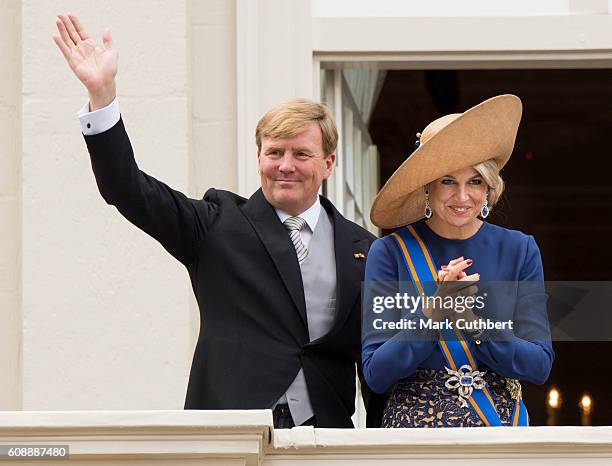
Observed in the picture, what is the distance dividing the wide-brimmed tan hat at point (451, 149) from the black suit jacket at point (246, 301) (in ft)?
0.89

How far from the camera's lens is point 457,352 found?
405 centimetres

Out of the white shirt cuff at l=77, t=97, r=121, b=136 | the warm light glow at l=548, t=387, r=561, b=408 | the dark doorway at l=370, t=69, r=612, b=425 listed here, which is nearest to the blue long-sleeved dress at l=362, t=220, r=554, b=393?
the white shirt cuff at l=77, t=97, r=121, b=136

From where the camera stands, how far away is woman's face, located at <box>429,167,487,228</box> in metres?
4.17

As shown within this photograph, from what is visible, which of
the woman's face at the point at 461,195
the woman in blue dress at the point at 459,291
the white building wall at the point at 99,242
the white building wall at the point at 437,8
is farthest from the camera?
the white building wall at the point at 437,8

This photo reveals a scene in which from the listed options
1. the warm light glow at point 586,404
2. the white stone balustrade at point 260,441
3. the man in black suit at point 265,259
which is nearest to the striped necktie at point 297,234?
the man in black suit at point 265,259

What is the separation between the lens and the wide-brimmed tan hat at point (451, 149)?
4.18 m

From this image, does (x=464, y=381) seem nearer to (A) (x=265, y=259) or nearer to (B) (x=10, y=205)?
(A) (x=265, y=259)

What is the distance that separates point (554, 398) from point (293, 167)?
893cm

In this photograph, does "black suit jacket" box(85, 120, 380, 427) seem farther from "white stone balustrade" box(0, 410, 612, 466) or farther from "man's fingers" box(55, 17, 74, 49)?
"white stone balustrade" box(0, 410, 612, 466)

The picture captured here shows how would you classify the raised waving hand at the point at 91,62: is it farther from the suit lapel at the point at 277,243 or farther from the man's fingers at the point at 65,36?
the suit lapel at the point at 277,243

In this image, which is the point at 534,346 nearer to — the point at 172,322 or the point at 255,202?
the point at 255,202

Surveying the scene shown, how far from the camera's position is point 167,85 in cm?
601

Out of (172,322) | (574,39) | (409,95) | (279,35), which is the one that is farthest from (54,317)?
(409,95)

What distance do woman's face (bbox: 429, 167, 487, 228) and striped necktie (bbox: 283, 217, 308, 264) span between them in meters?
0.49
